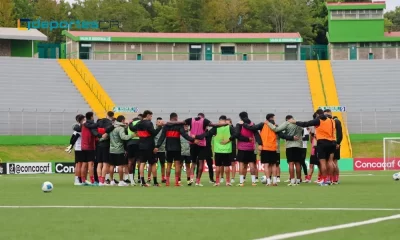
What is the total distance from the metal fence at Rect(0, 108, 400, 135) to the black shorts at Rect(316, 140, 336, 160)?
30.5 m

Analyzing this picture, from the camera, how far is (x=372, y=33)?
3260 inches

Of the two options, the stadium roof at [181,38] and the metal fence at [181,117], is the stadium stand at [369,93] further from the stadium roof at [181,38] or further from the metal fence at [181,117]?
the stadium roof at [181,38]

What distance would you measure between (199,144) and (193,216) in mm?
13460

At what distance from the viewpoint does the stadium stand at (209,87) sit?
61906mm

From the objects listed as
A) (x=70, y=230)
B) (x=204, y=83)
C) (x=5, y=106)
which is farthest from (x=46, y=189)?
(x=204, y=83)

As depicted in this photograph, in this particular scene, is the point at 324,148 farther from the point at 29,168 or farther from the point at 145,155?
the point at 29,168

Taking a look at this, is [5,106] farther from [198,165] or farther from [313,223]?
[313,223]

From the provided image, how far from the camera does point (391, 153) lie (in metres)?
54.0

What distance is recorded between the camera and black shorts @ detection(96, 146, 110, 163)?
94.0 ft

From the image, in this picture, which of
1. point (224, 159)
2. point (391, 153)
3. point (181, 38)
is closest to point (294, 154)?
point (224, 159)

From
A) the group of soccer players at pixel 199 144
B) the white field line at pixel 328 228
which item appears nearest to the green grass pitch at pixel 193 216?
the white field line at pixel 328 228

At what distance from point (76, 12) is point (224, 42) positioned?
49554 mm

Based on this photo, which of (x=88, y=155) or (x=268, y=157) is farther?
(x=88, y=155)

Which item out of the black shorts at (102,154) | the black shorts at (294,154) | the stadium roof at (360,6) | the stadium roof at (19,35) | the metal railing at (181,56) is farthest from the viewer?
the stadium roof at (360,6)
